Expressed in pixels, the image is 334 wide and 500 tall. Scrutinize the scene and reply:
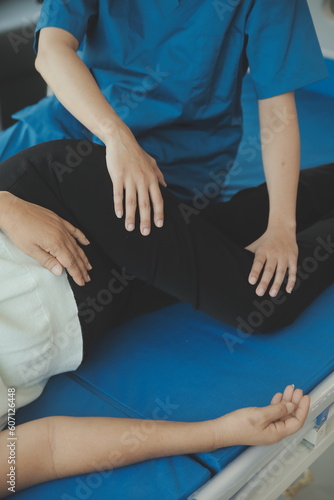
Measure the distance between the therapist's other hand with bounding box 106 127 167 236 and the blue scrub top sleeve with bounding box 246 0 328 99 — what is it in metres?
0.44

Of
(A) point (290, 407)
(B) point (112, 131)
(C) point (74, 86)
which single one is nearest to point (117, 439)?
(A) point (290, 407)

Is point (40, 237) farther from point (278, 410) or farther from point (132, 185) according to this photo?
point (278, 410)

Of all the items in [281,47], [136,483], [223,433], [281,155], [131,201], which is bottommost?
[136,483]

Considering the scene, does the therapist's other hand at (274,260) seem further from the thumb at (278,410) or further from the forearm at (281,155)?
the thumb at (278,410)

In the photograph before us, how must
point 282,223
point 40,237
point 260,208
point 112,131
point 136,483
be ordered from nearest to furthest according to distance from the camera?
point 136,483 → point 40,237 → point 112,131 → point 282,223 → point 260,208

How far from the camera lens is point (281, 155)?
1.45m

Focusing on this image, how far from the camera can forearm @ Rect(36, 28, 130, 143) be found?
127 centimetres

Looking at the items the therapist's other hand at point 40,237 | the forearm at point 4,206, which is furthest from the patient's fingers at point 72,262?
the forearm at point 4,206

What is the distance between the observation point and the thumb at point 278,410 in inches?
40.5

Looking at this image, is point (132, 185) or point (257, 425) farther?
point (132, 185)

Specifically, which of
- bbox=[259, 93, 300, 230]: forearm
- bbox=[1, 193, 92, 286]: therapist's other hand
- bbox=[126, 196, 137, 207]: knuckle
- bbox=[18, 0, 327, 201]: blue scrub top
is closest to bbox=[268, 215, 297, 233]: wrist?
bbox=[259, 93, 300, 230]: forearm

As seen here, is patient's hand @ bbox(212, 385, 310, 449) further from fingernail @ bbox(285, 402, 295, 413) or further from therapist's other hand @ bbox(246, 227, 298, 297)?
therapist's other hand @ bbox(246, 227, 298, 297)

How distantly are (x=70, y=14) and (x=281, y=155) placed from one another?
22.9 inches

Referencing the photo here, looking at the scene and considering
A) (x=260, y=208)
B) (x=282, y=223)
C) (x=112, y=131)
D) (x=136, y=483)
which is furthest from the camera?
(x=260, y=208)
